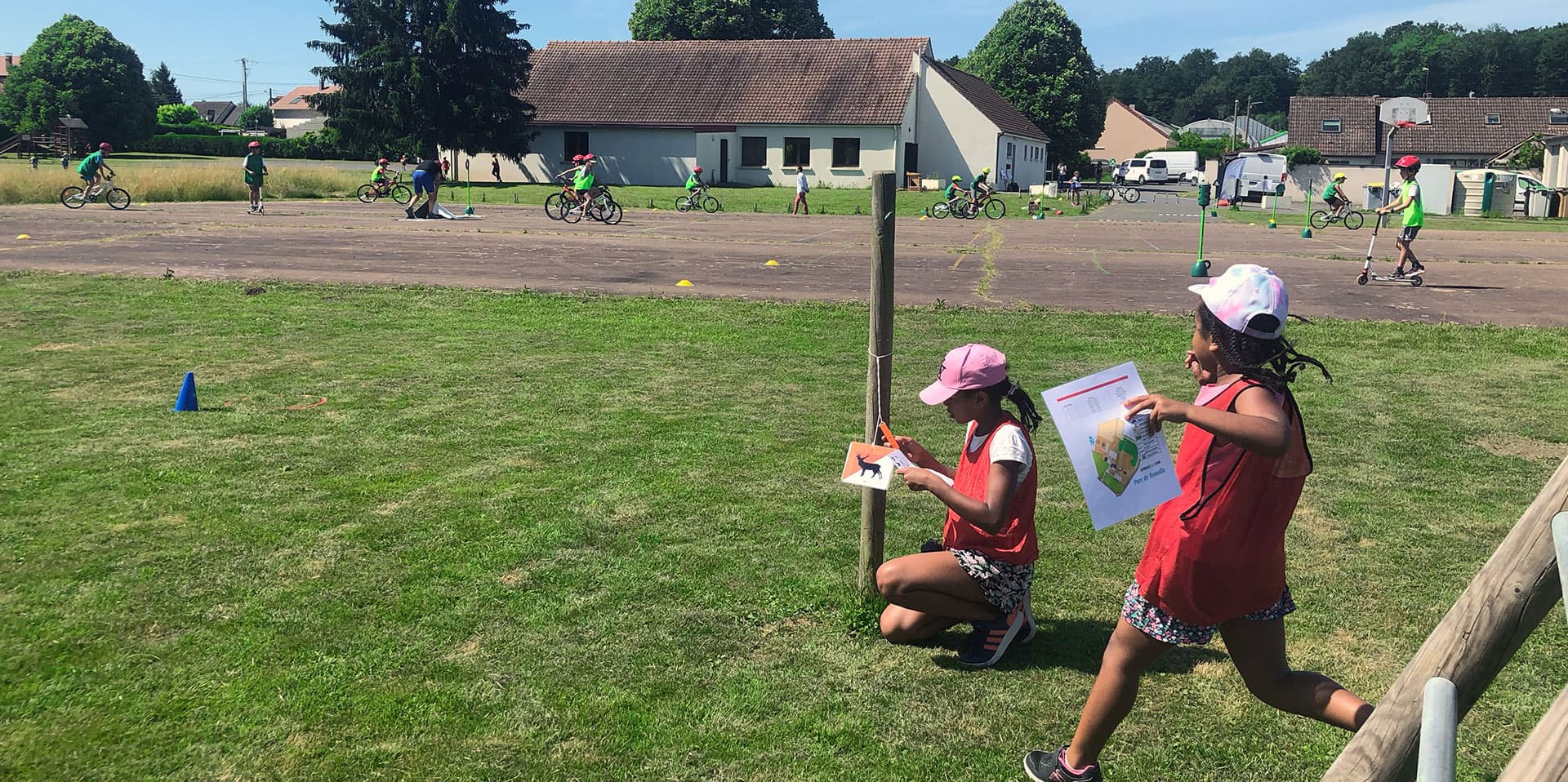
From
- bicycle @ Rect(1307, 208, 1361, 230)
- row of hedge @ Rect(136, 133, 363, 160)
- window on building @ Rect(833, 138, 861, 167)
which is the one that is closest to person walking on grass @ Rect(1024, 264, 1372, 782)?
bicycle @ Rect(1307, 208, 1361, 230)

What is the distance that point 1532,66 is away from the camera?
433 feet

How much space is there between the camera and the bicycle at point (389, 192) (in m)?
35.3

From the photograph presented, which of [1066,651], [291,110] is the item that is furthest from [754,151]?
[291,110]

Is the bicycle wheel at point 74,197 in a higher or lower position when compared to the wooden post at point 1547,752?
higher

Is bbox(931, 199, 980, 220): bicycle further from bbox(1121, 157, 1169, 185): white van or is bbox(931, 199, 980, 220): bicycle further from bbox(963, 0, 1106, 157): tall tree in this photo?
bbox(1121, 157, 1169, 185): white van

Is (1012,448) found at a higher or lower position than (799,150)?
lower

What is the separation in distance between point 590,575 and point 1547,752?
13.2 ft

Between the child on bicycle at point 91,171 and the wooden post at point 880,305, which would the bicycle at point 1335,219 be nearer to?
the wooden post at point 880,305

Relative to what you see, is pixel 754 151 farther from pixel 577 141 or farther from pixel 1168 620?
pixel 1168 620

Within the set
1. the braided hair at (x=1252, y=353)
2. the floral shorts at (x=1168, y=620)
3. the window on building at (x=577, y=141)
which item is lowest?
the floral shorts at (x=1168, y=620)

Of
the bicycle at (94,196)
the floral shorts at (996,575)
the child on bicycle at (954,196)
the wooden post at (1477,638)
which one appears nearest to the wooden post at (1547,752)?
the wooden post at (1477,638)

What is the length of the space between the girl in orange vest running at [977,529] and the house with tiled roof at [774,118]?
158 ft

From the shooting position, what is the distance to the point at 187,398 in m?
8.23

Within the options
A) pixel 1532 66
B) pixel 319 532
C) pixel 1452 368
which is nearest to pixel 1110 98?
pixel 1532 66
